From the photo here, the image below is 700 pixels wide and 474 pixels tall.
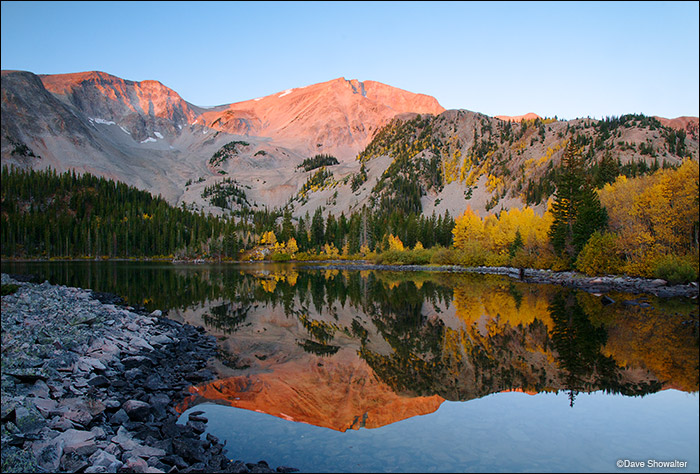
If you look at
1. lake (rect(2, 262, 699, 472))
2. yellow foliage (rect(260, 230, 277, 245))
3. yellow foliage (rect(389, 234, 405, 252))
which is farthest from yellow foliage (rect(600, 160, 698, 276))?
yellow foliage (rect(260, 230, 277, 245))

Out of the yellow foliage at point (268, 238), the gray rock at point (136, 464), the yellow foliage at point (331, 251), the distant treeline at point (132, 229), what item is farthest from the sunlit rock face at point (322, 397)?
the yellow foliage at point (268, 238)

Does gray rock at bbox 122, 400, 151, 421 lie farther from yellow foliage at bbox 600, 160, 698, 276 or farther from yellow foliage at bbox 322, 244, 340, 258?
yellow foliage at bbox 322, 244, 340, 258

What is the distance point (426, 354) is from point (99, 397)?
1175 cm

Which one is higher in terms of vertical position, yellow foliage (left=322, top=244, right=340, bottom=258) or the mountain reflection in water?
the mountain reflection in water

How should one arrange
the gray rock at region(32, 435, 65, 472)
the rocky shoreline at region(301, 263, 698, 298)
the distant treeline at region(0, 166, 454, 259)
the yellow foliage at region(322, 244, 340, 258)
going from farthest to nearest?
the yellow foliage at region(322, 244, 340, 258) → the distant treeline at region(0, 166, 454, 259) → the rocky shoreline at region(301, 263, 698, 298) → the gray rock at region(32, 435, 65, 472)

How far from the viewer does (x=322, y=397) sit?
1276 centimetres

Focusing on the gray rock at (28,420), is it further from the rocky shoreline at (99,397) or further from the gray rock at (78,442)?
the gray rock at (78,442)

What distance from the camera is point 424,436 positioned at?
32.7 feet

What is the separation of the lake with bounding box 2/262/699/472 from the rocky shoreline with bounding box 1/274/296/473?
3.17 ft

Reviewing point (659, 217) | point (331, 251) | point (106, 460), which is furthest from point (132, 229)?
point (106, 460)

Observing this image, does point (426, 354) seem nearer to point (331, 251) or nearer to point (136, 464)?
point (136, 464)

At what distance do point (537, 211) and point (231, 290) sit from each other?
112549mm

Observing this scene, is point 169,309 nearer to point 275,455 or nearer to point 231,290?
point 231,290

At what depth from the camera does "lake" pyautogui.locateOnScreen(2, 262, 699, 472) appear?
9.05 meters
